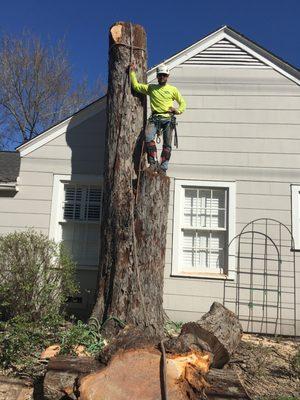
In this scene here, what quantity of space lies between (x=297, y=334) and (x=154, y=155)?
384 centimetres

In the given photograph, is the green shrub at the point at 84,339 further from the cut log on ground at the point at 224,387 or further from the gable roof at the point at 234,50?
the gable roof at the point at 234,50

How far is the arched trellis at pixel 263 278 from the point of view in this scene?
7.75m

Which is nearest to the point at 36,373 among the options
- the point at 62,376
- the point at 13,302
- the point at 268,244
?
the point at 62,376

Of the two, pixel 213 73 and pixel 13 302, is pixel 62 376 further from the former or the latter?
pixel 213 73

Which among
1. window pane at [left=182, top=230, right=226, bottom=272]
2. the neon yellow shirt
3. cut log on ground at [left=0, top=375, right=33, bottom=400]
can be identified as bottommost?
cut log on ground at [left=0, top=375, right=33, bottom=400]

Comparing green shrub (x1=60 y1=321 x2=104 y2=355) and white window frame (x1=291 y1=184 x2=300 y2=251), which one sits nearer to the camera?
green shrub (x1=60 y1=321 x2=104 y2=355)

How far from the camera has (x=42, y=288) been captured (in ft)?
22.5

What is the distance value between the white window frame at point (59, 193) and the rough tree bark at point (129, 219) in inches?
67.3

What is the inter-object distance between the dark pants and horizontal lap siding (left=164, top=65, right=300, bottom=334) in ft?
3.93

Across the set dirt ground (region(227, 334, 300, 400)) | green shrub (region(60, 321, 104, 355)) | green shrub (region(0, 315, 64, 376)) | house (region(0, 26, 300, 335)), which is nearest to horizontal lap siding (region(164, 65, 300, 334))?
house (region(0, 26, 300, 335))

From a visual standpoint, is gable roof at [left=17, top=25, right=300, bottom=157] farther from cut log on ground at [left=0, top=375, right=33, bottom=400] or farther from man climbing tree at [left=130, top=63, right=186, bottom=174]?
cut log on ground at [left=0, top=375, right=33, bottom=400]

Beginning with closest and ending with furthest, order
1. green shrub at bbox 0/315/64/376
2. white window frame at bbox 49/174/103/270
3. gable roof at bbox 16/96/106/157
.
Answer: green shrub at bbox 0/315/64/376
white window frame at bbox 49/174/103/270
gable roof at bbox 16/96/106/157

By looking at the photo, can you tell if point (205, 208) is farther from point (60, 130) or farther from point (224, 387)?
point (224, 387)

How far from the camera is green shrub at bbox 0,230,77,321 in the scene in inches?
267
